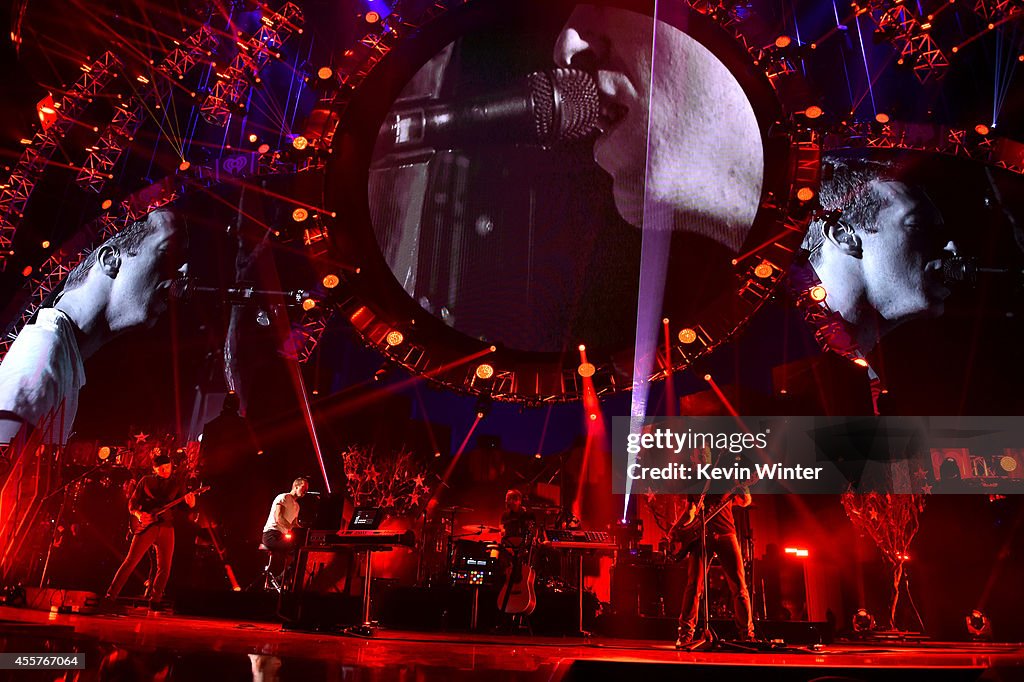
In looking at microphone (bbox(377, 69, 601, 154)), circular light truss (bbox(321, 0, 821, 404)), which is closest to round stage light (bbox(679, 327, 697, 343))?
circular light truss (bbox(321, 0, 821, 404))

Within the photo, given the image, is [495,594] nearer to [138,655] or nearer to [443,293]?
[443,293]

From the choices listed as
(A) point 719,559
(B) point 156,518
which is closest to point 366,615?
(B) point 156,518

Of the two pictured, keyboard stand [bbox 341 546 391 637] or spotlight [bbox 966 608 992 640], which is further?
spotlight [bbox 966 608 992 640]

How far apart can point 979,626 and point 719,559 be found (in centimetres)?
709

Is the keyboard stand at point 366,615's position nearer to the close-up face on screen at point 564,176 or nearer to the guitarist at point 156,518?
the guitarist at point 156,518

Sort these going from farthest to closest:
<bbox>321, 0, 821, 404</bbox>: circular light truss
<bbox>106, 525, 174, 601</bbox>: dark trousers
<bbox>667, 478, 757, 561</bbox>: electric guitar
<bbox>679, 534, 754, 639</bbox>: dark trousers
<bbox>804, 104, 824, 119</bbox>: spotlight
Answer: <bbox>321, 0, 821, 404</bbox>: circular light truss
<bbox>804, 104, 824, 119</bbox>: spotlight
<bbox>106, 525, 174, 601</bbox>: dark trousers
<bbox>679, 534, 754, 639</bbox>: dark trousers
<bbox>667, 478, 757, 561</bbox>: electric guitar

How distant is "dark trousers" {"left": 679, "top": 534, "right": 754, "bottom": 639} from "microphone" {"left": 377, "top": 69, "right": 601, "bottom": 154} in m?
5.59

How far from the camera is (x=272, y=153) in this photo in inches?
379

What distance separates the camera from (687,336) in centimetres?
802

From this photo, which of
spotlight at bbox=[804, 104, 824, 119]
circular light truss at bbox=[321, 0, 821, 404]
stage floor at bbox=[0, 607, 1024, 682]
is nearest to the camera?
stage floor at bbox=[0, 607, 1024, 682]

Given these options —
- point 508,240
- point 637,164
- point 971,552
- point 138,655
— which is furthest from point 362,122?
point 971,552

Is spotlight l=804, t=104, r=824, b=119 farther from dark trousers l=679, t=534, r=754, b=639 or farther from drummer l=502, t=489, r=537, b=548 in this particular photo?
drummer l=502, t=489, r=537, b=548

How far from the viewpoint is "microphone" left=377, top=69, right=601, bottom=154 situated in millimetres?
8820

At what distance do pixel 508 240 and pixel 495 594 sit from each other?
4.46m
